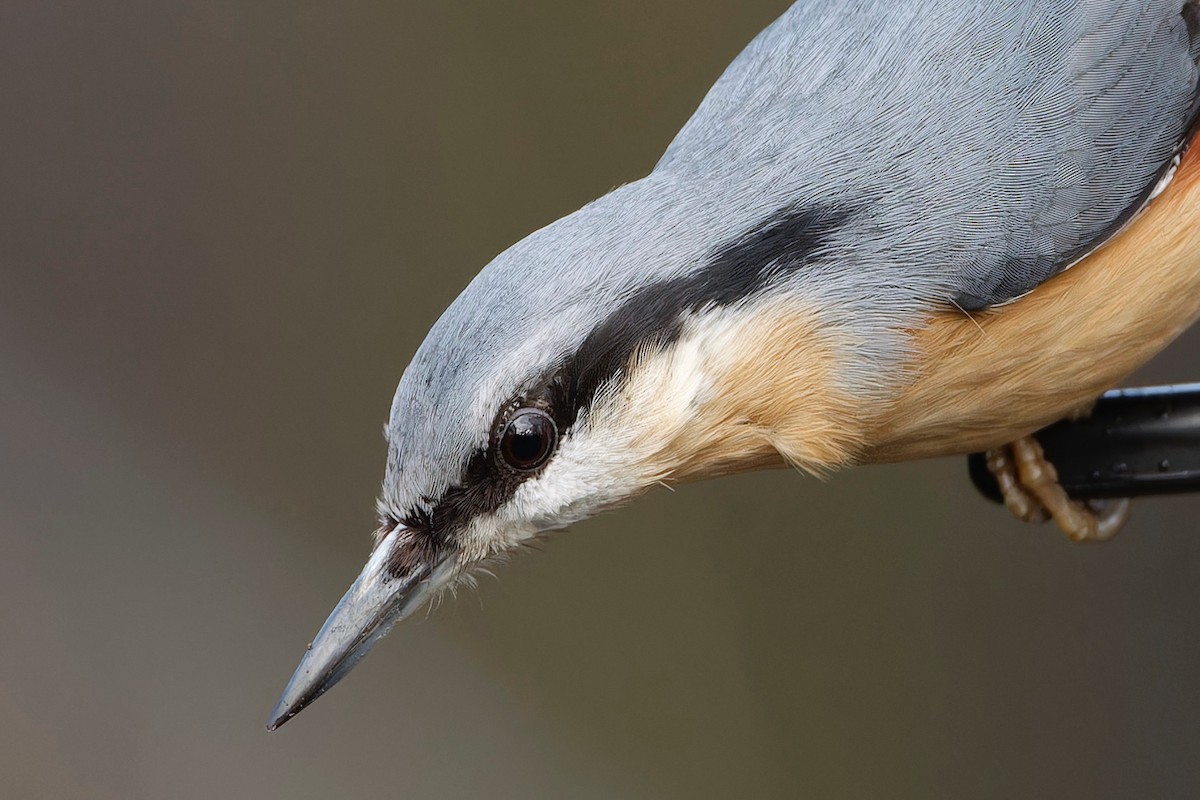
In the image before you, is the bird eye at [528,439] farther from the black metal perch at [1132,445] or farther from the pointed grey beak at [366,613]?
the black metal perch at [1132,445]

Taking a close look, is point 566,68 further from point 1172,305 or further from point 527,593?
point 1172,305

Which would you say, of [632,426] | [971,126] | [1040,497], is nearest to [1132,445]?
[1040,497]

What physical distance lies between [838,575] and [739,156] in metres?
1.66

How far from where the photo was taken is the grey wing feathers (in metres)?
1.22

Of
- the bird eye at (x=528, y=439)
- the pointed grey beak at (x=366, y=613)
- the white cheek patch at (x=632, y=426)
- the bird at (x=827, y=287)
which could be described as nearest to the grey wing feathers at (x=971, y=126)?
the bird at (x=827, y=287)

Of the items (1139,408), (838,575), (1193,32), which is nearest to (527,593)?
(838,575)

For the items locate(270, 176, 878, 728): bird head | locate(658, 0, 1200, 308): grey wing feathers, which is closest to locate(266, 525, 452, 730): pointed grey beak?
locate(270, 176, 878, 728): bird head

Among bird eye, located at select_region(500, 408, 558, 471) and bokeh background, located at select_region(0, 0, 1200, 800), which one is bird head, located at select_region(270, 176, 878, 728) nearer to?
bird eye, located at select_region(500, 408, 558, 471)

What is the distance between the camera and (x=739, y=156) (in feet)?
3.97

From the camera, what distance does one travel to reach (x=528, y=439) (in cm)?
112

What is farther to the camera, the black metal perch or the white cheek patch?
the black metal perch

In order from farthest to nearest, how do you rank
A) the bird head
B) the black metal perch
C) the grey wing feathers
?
the black metal perch
the grey wing feathers
the bird head

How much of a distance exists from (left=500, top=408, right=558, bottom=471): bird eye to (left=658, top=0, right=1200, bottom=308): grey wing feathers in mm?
296

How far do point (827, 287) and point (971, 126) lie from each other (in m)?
0.23
